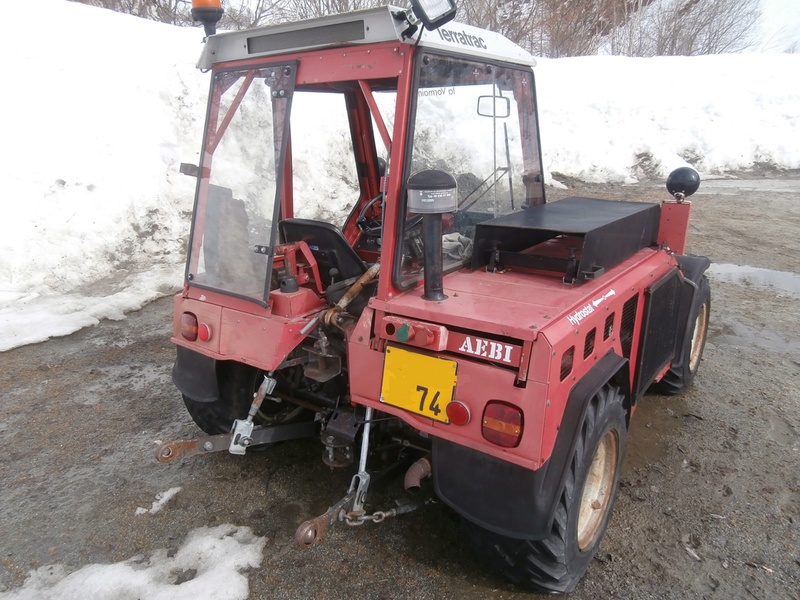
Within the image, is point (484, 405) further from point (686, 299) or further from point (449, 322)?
point (686, 299)

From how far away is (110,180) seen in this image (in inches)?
302

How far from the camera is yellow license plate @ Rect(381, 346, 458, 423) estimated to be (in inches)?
84.7

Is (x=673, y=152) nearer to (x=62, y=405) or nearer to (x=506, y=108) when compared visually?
(x=506, y=108)

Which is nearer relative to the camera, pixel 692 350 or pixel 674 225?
pixel 674 225

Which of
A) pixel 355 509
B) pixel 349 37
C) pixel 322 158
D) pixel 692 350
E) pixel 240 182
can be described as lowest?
pixel 355 509

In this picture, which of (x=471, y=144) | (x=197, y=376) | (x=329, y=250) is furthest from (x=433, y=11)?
(x=197, y=376)

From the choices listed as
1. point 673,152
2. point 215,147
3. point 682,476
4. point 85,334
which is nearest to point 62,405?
point 85,334

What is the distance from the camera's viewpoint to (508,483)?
6.87 ft

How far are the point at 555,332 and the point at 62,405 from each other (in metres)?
3.62

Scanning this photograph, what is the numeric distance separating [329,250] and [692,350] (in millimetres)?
2858

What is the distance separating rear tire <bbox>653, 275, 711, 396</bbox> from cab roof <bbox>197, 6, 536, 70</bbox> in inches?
83.6

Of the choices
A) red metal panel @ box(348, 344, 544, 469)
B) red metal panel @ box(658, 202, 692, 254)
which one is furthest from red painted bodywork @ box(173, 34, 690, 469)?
red metal panel @ box(658, 202, 692, 254)

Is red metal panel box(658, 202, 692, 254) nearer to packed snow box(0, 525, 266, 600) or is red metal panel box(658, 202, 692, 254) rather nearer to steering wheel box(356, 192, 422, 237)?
steering wheel box(356, 192, 422, 237)

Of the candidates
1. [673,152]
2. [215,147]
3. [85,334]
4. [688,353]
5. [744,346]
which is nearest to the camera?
[215,147]
